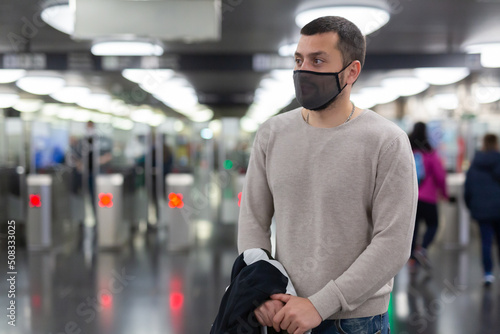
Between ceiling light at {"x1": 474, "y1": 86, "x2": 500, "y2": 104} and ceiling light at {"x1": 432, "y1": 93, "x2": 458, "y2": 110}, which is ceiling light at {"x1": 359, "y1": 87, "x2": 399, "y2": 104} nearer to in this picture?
ceiling light at {"x1": 432, "y1": 93, "x2": 458, "y2": 110}

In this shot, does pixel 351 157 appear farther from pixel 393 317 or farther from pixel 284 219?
pixel 393 317

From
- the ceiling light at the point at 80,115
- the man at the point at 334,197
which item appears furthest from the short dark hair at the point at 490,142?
the ceiling light at the point at 80,115

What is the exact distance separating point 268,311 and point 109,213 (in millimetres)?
6797

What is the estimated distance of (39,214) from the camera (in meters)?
7.73

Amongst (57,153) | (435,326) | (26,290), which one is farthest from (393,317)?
(57,153)

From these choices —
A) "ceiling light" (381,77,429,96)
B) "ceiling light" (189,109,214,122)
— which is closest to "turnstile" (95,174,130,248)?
"ceiling light" (381,77,429,96)

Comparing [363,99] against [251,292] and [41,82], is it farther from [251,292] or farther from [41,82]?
[251,292]

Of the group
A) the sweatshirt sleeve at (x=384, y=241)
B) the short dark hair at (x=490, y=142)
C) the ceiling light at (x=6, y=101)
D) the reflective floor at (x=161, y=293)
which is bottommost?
the reflective floor at (x=161, y=293)

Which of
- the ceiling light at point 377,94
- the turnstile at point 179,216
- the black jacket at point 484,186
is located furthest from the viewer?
the ceiling light at point 377,94

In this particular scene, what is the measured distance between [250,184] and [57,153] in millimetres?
9148

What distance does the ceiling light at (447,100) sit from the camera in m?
12.9

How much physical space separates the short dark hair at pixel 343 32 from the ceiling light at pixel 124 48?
5947mm

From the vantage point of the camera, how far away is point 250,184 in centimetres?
157

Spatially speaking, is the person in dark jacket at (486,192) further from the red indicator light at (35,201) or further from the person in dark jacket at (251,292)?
the red indicator light at (35,201)
